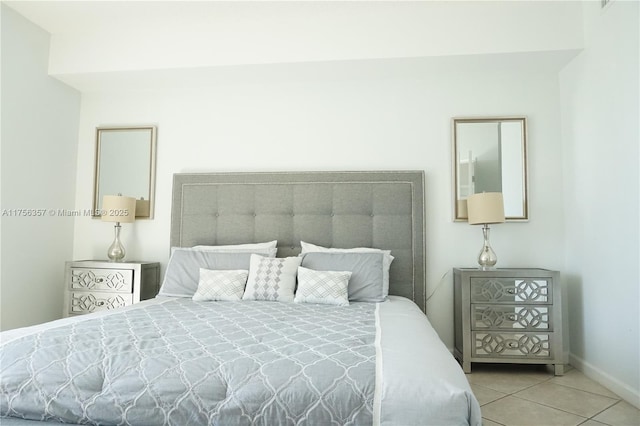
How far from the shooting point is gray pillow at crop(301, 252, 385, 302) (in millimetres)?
2566

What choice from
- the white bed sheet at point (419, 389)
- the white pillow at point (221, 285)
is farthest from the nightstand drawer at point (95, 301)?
the white bed sheet at point (419, 389)

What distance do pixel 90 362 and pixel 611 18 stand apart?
3.24 meters

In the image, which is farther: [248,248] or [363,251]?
[248,248]

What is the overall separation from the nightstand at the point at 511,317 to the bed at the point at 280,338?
1.40 ft

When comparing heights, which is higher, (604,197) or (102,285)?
(604,197)

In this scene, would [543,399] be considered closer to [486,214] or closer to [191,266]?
[486,214]

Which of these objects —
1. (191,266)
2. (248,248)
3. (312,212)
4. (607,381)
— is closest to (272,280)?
(248,248)

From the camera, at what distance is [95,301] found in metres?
3.11

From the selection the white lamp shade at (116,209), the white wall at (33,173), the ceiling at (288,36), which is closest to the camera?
the ceiling at (288,36)

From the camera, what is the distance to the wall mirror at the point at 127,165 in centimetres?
347

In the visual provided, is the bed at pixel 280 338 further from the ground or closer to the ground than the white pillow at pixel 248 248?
closer to the ground

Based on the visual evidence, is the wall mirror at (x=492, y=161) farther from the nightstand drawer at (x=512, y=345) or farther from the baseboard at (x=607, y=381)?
the baseboard at (x=607, y=381)

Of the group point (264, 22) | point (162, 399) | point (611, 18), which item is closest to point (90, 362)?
point (162, 399)

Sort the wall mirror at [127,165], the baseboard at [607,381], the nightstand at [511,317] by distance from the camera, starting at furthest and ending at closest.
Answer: the wall mirror at [127,165] → the nightstand at [511,317] → the baseboard at [607,381]
